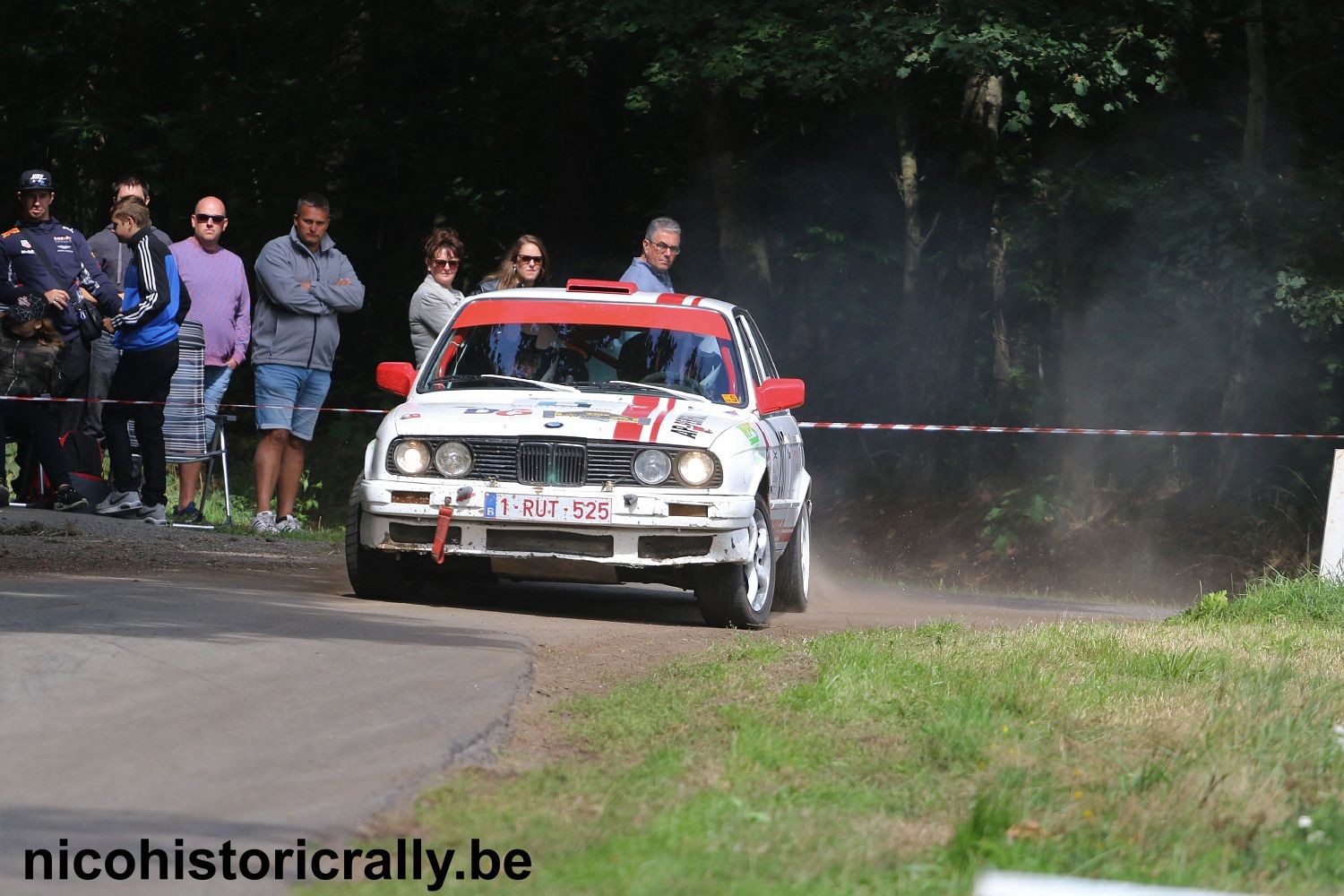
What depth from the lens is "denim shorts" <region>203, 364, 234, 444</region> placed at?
15570 millimetres

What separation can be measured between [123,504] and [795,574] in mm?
5617

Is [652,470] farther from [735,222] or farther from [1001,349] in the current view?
[1001,349]

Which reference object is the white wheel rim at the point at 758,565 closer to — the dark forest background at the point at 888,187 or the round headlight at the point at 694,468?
the round headlight at the point at 694,468

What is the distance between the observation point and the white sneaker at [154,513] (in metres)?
14.6

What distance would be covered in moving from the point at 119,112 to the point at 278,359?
38.3 ft

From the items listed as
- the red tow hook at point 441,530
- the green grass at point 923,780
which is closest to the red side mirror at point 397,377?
the red tow hook at point 441,530

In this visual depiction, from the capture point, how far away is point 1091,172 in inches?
827

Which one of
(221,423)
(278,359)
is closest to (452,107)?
(221,423)

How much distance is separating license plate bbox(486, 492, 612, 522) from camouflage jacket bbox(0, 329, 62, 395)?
5994 mm

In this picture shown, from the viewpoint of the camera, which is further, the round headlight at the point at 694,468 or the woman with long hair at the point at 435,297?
the woman with long hair at the point at 435,297

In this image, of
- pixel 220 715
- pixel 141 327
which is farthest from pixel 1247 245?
pixel 220 715

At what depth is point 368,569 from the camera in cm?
1035

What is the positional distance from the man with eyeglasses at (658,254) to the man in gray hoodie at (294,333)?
2.45 meters

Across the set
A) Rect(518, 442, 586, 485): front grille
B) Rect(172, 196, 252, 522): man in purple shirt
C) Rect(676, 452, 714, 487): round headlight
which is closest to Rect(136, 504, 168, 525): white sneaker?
Rect(172, 196, 252, 522): man in purple shirt
